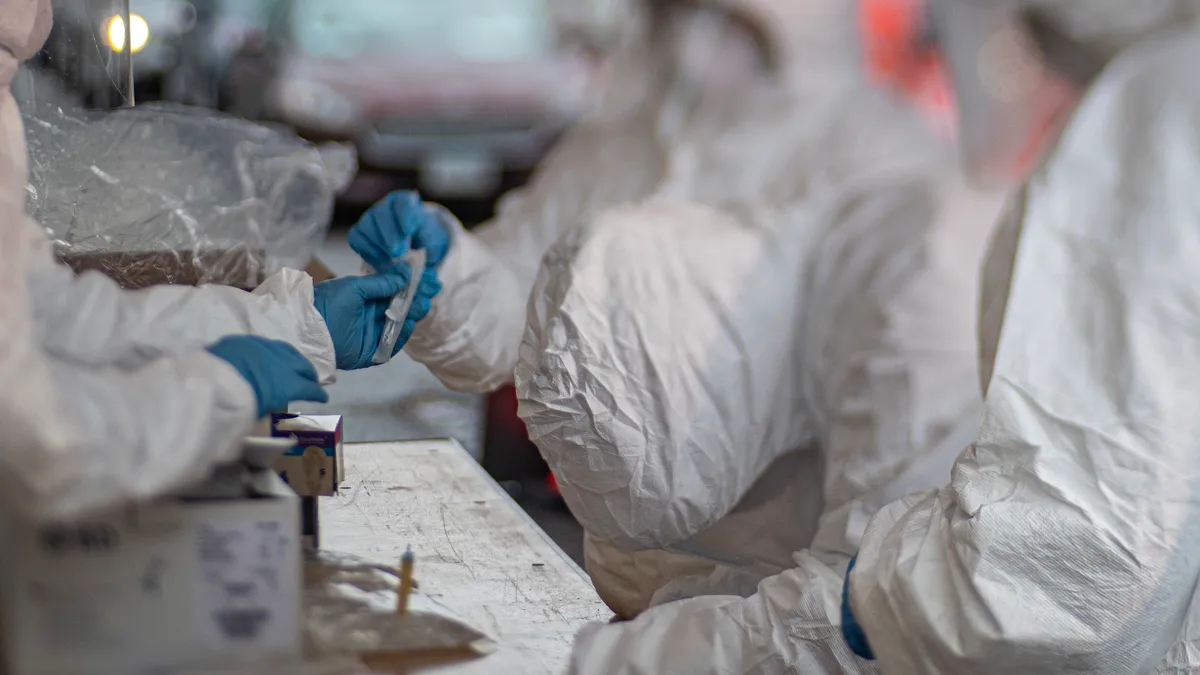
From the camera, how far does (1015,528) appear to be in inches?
38.7

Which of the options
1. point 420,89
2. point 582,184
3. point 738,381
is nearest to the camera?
point 738,381

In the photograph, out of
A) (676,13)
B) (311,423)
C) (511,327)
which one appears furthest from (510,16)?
(311,423)

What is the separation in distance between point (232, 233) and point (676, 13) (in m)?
1.11

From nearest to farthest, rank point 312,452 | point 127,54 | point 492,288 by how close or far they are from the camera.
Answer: point 312,452, point 127,54, point 492,288

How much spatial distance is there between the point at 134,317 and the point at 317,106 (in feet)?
14.0

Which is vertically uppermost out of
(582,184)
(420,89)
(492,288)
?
(420,89)

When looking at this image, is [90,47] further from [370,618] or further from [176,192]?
[370,618]

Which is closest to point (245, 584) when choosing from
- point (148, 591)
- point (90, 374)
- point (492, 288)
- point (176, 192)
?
point (148, 591)

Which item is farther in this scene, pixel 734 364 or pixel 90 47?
pixel 734 364

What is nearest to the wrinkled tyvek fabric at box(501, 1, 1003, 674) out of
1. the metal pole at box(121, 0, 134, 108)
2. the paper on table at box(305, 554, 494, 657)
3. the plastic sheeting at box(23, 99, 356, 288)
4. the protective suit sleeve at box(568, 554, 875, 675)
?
the protective suit sleeve at box(568, 554, 875, 675)

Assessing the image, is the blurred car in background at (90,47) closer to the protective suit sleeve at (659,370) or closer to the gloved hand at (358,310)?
the gloved hand at (358,310)

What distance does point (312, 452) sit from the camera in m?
0.95

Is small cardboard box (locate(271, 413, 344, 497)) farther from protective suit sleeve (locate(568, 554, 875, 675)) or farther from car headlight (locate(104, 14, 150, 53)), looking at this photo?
car headlight (locate(104, 14, 150, 53))

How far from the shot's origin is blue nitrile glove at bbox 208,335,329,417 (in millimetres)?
760
